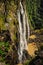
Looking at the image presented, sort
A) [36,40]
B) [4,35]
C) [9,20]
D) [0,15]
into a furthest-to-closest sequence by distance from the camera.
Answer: [36,40], [9,20], [0,15], [4,35]

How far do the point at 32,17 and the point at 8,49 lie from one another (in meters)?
31.3

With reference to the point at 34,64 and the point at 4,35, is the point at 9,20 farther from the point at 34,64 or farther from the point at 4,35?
the point at 34,64

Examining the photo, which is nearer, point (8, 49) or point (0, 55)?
point (0, 55)

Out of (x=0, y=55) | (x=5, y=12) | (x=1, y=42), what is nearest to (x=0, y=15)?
(x=5, y=12)

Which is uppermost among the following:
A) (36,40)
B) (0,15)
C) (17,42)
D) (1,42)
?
(0,15)

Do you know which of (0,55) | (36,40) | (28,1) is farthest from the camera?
(28,1)

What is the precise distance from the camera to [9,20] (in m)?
20.3

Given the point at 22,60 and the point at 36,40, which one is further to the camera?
the point at 36,40

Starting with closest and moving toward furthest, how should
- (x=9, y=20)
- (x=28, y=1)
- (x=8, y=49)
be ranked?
(x=8, y=49) < (x=9, y=20) < (x=28, y=1)

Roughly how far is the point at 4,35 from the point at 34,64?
3399 millimetres

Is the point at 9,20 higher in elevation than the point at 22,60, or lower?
higher

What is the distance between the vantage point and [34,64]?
49.6ft

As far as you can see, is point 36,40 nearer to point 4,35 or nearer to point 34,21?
point 34,21

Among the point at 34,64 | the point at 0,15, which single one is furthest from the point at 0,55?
the point at 0,15
